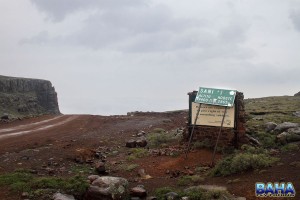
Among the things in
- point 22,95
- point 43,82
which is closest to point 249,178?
point 22,95

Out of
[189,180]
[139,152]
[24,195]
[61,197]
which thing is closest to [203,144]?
[139,152]

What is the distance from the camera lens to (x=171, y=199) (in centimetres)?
1026

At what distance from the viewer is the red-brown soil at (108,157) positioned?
37.5 feet

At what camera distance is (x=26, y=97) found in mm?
67062

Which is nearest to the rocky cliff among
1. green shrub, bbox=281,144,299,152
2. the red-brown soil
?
the red-brown soil

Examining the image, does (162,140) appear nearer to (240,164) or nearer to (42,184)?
(240,164)

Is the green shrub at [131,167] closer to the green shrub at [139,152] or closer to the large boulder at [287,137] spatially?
the green shrub at [139,152]

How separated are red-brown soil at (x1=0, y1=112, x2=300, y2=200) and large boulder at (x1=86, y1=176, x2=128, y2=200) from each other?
995 millimetres

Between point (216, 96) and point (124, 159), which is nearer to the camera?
point (124, 159)

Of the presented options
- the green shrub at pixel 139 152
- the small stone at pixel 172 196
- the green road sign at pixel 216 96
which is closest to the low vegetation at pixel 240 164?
the small stone at pixel 172 196

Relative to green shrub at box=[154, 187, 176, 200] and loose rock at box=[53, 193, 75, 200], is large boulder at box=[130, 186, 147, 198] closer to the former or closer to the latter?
green shrub at box=[154, 187, 176, 200]

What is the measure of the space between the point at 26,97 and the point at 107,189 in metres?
60.2

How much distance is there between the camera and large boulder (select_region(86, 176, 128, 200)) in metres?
10.3

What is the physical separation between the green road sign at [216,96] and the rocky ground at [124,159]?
6.81 ft
